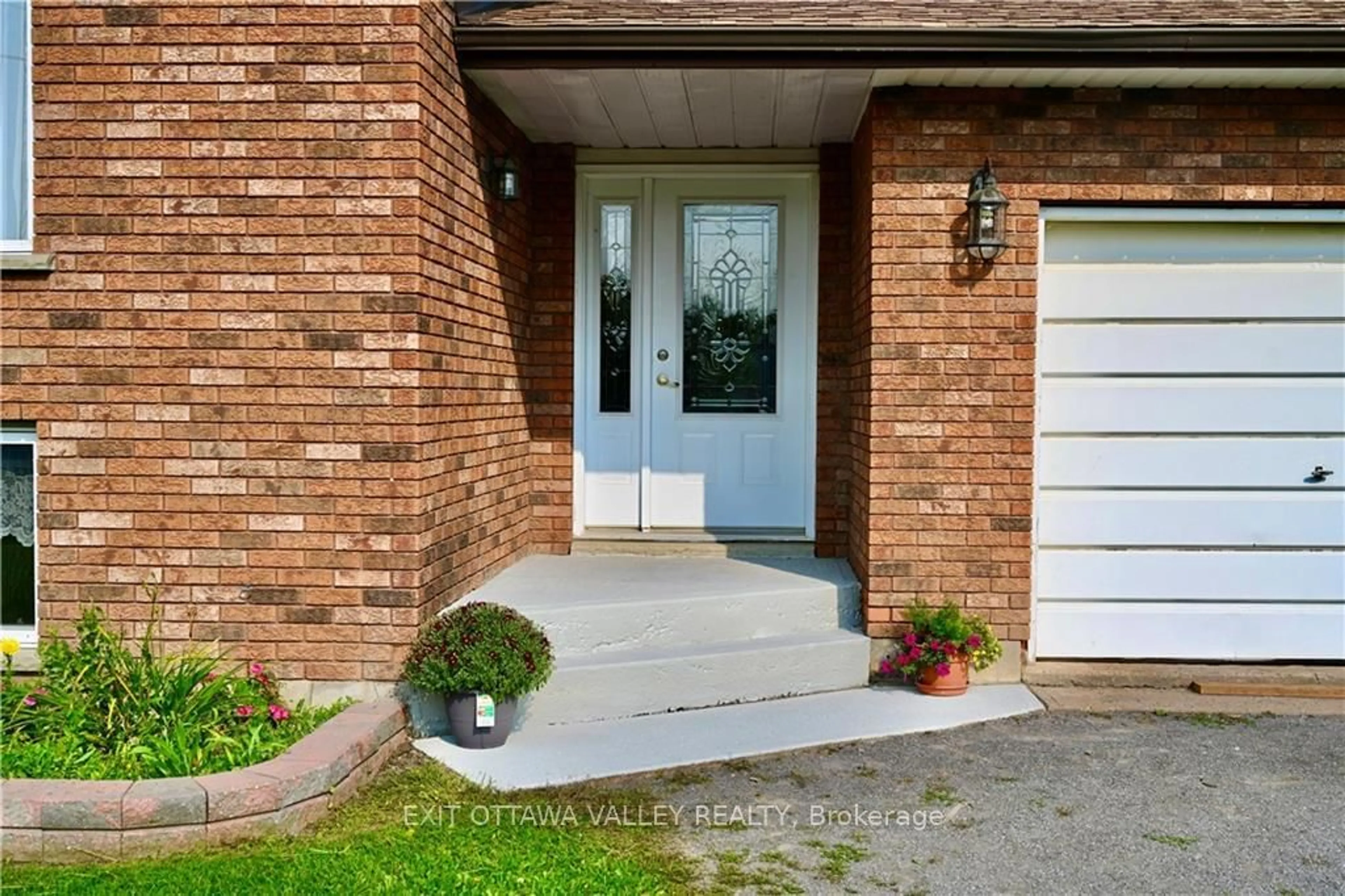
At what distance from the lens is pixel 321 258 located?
5.27m

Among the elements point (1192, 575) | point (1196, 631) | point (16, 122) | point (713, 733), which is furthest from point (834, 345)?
point (16, 122)

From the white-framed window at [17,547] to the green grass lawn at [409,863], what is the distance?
1.87 meters

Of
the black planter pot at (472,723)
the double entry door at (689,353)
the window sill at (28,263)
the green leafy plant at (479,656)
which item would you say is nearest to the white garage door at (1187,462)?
the double entry door at (689,353)

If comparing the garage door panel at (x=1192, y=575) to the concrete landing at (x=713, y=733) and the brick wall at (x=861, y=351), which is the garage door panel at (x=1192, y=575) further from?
the brick wall at (x=861, y=351)

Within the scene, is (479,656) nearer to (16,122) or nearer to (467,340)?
(467,340)

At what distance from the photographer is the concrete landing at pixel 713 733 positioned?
16.4ft

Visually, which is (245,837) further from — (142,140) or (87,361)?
(142,140)

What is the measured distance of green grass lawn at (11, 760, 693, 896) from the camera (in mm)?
3717

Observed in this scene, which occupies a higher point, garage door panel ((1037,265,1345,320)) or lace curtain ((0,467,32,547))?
garage door panel ((1037,265,1345,320))

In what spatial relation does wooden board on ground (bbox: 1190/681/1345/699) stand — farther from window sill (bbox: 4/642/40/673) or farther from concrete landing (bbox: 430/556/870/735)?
window sill (bbox: 4/642/40/673)

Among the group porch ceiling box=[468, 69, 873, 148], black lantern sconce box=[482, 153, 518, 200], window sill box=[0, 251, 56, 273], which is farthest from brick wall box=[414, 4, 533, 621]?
window sill box=[0, 251, 56, 273]

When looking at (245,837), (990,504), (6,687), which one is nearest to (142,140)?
(6,687)

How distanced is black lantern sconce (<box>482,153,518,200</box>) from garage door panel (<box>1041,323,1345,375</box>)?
300 centimetres

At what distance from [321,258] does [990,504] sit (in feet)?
11.6
